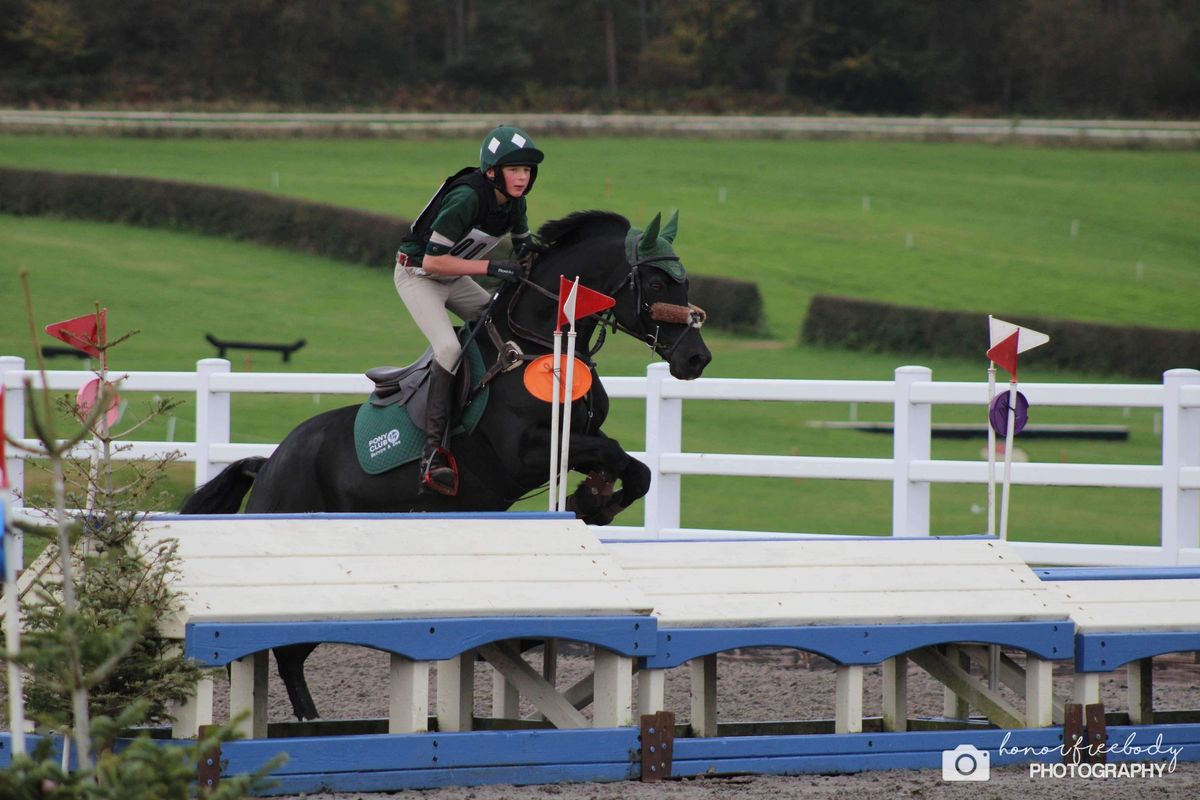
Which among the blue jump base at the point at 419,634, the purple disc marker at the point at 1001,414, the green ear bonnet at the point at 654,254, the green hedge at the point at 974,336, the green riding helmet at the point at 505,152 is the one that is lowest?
the blue jump base at the point at 419,634

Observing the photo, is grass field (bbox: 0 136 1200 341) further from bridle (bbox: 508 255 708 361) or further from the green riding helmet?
the green riding helmet

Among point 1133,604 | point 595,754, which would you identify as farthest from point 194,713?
point 1133,604

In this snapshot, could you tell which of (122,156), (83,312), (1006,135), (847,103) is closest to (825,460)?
(83,312)

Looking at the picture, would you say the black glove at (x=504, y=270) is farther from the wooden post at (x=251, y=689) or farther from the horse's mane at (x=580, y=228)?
the wooden post at (x=251, y=689)

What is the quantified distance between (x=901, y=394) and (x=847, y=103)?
4189 centimetres

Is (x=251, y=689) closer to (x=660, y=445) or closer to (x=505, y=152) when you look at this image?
(x=505, y=152)

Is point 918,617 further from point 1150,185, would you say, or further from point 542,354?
point 1150,185

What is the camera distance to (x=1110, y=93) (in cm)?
4991

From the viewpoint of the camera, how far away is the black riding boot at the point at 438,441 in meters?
6.70

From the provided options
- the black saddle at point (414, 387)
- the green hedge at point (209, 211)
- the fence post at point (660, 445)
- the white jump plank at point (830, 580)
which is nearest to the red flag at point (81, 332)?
the black saddle at point (414, 387)

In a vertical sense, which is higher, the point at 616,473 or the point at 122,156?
the point at 122,156

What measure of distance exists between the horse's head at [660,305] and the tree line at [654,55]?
128 feet

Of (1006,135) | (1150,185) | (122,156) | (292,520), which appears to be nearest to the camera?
(292,520)

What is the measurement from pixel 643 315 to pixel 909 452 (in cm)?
354
